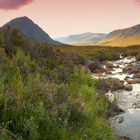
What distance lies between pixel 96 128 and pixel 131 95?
15431mm

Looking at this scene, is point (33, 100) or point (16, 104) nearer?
point (16, 104)

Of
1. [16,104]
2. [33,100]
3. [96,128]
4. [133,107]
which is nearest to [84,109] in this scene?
[96,128]

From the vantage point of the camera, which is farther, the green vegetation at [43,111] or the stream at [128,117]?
the stream at [128,117]

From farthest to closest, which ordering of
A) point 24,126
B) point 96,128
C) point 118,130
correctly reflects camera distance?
point 118,130, point 96,128, point 24,126

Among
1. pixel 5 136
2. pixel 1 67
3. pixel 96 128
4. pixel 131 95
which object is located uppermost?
pixel 1 67

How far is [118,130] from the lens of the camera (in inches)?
578

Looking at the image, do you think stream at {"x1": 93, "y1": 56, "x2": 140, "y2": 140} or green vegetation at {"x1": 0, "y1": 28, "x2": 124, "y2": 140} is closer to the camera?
green vegetation at {"x1": 0, "y1": 28, "x2": 124, "y2": 140}

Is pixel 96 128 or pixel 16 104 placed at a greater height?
pixel 16 104

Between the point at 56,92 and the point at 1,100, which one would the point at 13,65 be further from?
the point at 1,100

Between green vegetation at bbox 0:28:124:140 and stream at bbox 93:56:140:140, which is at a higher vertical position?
green vegetation at bbox 0:28:124:140

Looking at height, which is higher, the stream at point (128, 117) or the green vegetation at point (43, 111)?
the green vegetation at point (43, 111)

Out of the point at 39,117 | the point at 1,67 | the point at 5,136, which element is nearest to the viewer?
the point at 5,136

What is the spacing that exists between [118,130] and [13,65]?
4.84 meters

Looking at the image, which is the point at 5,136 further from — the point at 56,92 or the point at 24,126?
the point at 56,92
